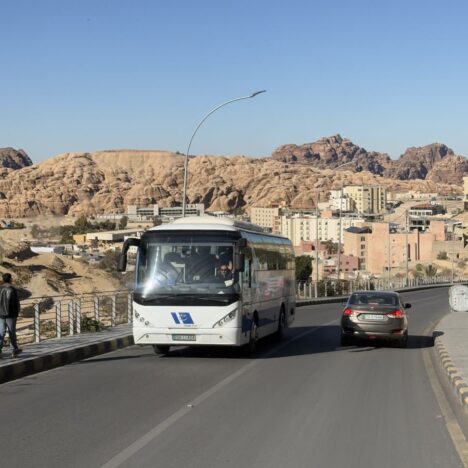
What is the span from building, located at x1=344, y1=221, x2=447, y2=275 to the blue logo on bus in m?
143

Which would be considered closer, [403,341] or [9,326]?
[9,326]

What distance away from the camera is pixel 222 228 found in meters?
17.3

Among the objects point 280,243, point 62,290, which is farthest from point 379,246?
point 280,243

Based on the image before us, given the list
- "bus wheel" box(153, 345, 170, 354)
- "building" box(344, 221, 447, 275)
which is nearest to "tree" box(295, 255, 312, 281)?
"building" box(344, 221, 447, 275)

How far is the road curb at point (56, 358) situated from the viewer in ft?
45.7

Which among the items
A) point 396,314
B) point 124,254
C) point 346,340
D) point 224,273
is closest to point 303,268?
point 346,340

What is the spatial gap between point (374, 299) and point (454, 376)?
733 cm

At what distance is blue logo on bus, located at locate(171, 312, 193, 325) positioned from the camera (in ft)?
54.2

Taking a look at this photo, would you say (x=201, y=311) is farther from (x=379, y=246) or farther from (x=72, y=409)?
(x=379, y=246)

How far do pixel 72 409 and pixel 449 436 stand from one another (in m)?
4.64

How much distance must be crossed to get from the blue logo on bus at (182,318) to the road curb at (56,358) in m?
2.25

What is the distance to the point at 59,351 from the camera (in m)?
16.5

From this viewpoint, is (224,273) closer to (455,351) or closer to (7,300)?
(7,300)

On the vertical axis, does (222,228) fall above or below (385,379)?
above
